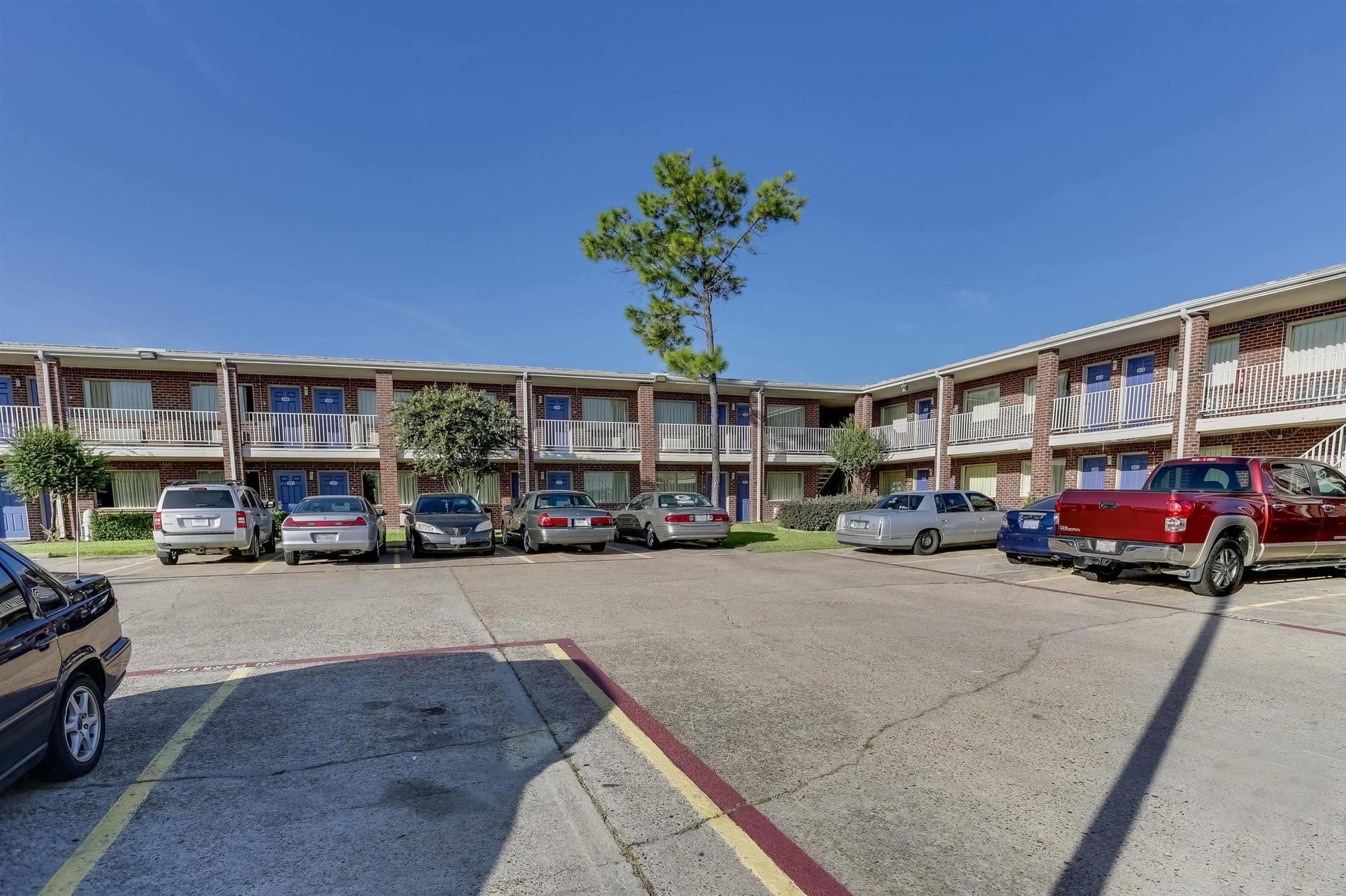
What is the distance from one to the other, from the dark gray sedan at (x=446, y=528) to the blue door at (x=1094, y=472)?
17977 mm

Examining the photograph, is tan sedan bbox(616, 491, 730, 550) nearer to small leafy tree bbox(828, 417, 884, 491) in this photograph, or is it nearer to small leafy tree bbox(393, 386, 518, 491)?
small leafy tree bbox(393, 386, 518, 491)

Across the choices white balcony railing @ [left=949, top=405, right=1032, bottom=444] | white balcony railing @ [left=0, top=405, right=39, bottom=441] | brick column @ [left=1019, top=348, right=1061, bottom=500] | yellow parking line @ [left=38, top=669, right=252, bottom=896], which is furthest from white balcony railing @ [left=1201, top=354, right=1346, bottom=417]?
white balcony railing @ [left=0, top=405, right=39, bottom=441]

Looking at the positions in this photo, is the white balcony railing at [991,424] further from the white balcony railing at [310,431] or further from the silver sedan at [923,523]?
the white balcony railing at [310,431]

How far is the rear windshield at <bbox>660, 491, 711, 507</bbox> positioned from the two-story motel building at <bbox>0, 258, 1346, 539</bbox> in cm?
446

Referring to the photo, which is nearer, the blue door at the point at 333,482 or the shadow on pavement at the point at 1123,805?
the shadow on pavement at the point at 1123,805

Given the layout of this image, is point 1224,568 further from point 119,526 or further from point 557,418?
point 119,526

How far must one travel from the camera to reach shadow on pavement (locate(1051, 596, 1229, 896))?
2375mm

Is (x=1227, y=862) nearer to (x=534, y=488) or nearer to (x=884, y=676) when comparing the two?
(x=884, y=676)

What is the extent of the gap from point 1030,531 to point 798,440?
45.7 ft

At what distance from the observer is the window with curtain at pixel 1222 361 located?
15.5 metres

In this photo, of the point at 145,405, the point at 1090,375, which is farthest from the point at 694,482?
the point at 145,405

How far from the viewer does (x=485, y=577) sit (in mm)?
10211

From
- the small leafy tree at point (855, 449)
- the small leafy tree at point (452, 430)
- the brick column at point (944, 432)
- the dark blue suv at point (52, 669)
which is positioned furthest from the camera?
the small leafy tree at point (855, 449)

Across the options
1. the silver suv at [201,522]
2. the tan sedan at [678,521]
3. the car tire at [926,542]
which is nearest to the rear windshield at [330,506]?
the silver suv at [201,522]
